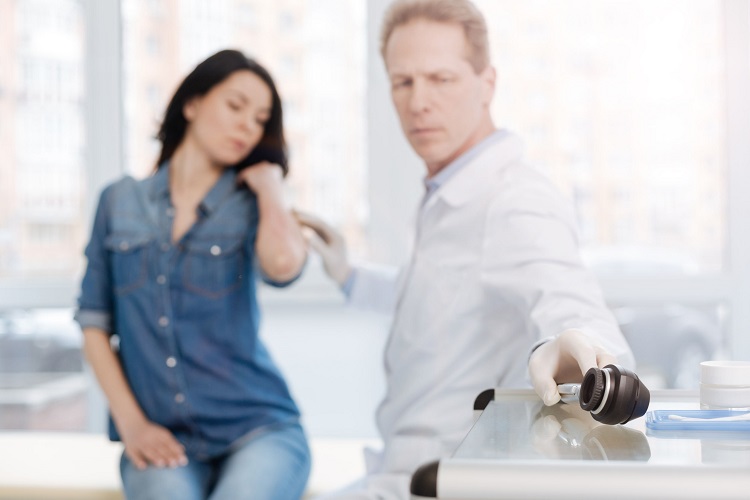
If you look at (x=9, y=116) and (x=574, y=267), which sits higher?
(x=9, y=116)

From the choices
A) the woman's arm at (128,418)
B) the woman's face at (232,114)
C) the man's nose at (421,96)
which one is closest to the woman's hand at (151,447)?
the woman's arm at (128,418)

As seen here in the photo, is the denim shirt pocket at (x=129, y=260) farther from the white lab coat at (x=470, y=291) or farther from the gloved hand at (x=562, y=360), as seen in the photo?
the gloved hand at (x=562, y=360)

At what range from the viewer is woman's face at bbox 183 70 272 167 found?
1.89 m

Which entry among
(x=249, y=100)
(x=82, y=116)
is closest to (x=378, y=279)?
(x=249, y=100)

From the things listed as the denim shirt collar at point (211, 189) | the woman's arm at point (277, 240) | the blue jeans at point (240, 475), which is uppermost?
the denim shirt collar at point (211, 189)

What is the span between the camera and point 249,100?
6.21 feet

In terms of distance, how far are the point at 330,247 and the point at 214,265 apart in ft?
0.88

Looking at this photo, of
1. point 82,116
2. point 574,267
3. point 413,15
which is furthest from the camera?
point 82,116

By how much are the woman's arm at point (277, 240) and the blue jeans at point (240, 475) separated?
34 centimetres

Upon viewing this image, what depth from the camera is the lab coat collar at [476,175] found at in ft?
5.19

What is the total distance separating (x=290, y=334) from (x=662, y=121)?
1.18 m

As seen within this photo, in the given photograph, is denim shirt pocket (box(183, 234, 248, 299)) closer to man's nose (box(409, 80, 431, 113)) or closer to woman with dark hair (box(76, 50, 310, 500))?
woman with dark hair (box(76, 50, 310, 500))

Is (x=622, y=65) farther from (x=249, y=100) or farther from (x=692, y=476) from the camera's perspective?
(x=692, y=476)

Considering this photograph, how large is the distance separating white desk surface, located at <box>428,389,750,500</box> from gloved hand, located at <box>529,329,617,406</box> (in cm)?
7
